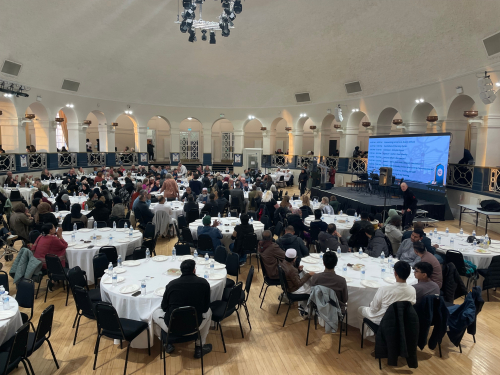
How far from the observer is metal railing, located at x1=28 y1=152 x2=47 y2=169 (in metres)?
16.6

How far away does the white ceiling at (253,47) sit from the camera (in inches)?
492

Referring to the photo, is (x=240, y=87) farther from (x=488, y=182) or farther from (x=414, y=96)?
(x=488, y=182)

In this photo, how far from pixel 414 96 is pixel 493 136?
396 centimetres

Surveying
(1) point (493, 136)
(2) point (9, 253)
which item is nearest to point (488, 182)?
(1) point (493, 136)

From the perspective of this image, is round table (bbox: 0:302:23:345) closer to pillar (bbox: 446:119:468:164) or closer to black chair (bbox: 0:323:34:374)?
black chair (bbox: 0:323:34:374)

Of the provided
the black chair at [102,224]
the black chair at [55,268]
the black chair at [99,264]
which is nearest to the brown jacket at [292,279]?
the black chair at [99,264]

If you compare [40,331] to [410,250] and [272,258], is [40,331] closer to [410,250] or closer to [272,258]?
[272,258]

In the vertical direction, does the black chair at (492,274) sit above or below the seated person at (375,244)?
below

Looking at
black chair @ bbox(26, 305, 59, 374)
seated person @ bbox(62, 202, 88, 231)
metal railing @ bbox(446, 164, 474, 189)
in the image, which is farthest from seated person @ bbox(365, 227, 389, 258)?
metal railing @ bbox(446, 164, 474, 189)

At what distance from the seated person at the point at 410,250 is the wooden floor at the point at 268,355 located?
1.20 metres

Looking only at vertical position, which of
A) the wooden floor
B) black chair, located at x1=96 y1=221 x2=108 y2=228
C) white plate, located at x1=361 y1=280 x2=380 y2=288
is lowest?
the wooden floor

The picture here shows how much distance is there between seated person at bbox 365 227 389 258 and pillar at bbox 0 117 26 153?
15742mm

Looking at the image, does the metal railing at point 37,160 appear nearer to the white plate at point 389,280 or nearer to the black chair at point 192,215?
the black chair at point 192,215

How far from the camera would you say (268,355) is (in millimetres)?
4562
